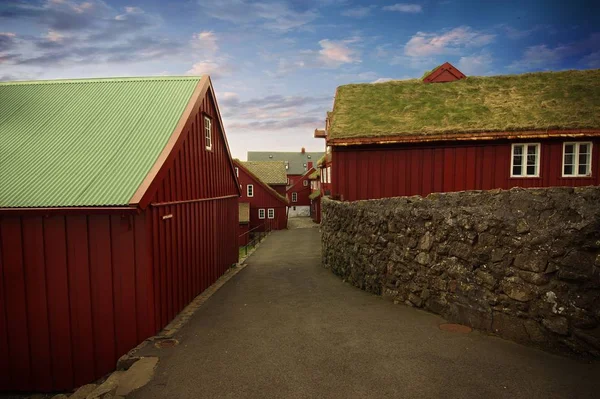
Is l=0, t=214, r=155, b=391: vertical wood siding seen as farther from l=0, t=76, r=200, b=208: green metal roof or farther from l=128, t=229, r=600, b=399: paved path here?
l=128, t=229, r=600, b=399: paved path

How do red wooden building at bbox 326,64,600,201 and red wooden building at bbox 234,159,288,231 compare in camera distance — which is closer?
red wooden building at bbox 326,64,600,201

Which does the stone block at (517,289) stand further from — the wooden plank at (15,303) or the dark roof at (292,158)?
the dark roof at (292,158)

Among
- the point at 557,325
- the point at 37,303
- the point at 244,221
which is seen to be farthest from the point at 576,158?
the point at 244,221

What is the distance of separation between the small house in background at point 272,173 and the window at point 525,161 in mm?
35933

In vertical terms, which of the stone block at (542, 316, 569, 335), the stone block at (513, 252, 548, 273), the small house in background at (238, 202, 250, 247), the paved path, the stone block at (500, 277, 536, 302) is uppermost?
the stone block at (513, 252, 548, 273)

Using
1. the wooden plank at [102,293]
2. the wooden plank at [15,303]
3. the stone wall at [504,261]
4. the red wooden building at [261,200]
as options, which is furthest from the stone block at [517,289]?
the red wooden building at [261,200]

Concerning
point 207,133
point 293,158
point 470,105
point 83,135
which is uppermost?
point 293,158

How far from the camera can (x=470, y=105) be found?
15.9 meters

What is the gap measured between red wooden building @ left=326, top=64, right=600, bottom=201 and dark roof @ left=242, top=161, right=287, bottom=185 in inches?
1283

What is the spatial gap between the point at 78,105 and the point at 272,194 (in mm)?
30216

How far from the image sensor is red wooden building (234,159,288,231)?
41.0 meters

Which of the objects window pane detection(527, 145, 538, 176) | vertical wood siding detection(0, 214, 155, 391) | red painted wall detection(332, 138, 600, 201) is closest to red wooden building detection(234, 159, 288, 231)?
red painted wall detection(332, 138, 600, 201)

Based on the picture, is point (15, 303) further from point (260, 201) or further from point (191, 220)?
point (260, 201)

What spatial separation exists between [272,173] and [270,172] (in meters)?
0.35
